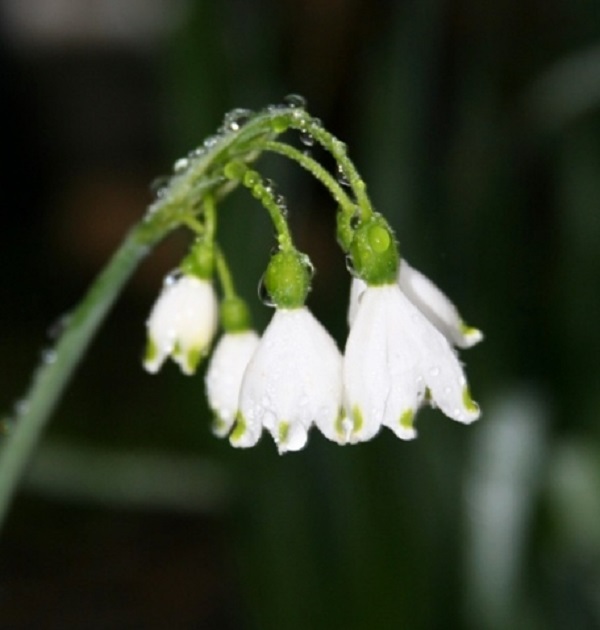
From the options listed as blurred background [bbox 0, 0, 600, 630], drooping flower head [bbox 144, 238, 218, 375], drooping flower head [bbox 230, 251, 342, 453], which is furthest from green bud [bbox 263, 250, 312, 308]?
blurred background [bbox 0, 0, 600, 630]

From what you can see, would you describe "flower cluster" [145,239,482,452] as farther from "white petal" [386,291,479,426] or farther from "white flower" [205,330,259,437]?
"white flower" [205,330,259,437]

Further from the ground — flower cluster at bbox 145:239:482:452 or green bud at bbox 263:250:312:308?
green bud at bbox 263:250:312:308

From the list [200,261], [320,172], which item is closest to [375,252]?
[320,172]

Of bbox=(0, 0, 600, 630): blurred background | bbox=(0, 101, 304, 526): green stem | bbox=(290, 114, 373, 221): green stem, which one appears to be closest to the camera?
bbox=(290, 114, 373, 221): green stem

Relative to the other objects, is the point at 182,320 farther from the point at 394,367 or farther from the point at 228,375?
the point at 394,367

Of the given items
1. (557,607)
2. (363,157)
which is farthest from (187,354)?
(363,157)

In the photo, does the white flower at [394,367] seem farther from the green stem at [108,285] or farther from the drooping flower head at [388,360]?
the green stem at [108,285]

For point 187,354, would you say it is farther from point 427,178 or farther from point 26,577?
point 26,577
